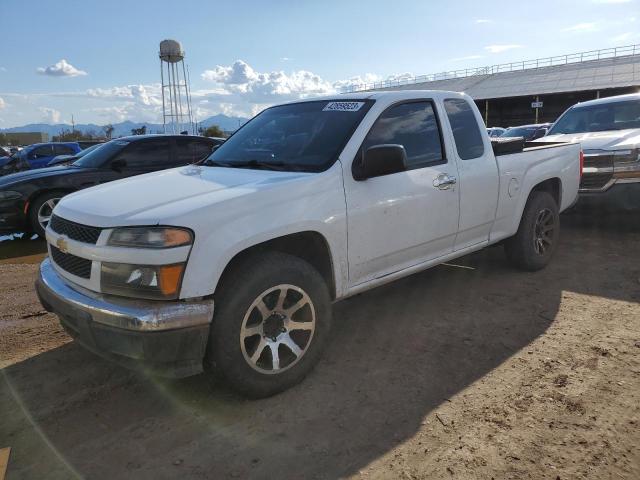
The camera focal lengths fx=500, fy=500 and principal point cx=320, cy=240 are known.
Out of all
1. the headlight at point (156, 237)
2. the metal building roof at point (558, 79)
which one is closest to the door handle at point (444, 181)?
the headlight at point (156, 237)

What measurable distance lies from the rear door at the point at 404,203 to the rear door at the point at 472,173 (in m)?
0.15

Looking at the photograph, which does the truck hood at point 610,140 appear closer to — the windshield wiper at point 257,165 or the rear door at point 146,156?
the windshield wiper at point 257,165

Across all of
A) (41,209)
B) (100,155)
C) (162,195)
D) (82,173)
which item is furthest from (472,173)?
(41,209)

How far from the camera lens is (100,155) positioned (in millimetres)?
8188

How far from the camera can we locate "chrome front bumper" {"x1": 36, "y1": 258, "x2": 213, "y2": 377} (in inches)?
101

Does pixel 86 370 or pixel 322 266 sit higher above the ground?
pixel 322 266

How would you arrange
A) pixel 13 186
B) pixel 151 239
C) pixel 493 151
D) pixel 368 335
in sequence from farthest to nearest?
pixel 13 186 → pixel 493 151 → pixel 368 335 → pixel 151 239

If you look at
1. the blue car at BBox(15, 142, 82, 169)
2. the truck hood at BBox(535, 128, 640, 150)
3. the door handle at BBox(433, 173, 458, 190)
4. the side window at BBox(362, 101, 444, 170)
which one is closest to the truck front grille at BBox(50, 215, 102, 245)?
the side window at BBox(362, 101, 444, 170)

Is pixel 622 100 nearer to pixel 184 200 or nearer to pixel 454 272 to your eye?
pixel 454 272

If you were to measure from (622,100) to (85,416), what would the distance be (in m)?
8.43

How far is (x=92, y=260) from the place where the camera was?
2.76 meters

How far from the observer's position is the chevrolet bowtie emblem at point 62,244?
9.87 feet

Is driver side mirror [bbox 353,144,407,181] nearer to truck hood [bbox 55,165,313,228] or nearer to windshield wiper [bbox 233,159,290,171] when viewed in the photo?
truck hood [bbox 55,165,313,228]

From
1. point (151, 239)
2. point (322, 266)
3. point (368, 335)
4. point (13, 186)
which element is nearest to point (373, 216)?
point (322, 266)
